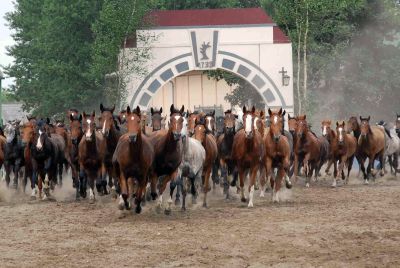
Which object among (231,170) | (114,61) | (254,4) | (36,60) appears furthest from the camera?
(254,4)

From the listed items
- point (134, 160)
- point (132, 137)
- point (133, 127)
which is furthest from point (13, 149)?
point (132, 137)

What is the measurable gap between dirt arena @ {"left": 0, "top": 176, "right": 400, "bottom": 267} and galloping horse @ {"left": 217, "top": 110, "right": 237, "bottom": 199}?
0.94 meters

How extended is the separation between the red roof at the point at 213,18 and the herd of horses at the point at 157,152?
16550mm

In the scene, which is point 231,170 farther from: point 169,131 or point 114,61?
point 114,61

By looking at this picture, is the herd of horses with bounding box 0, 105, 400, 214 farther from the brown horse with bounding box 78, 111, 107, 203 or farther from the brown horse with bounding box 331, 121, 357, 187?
the brown horse with bounding box 331, 121, 357, 187

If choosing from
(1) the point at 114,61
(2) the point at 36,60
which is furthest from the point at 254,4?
(1) the point at 114,61

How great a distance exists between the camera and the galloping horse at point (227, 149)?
23.6 meters

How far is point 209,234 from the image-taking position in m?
15.9

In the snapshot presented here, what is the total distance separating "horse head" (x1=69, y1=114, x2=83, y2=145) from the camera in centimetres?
2350

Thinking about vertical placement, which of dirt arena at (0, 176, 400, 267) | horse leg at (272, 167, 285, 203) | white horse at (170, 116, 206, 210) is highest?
white horse at (170, 116, 206, 210)

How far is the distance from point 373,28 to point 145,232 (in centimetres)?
5313

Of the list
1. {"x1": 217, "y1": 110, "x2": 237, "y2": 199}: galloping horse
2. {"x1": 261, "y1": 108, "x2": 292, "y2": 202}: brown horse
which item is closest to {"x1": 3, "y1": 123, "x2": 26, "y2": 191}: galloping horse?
{"x1": 217, "y1": 110, "x2": 237, "y2": 199}: galloping horse

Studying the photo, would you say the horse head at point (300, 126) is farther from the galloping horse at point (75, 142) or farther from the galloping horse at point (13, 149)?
the galloping horse at point (13, 149)

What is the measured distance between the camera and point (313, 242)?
48.1 ft
